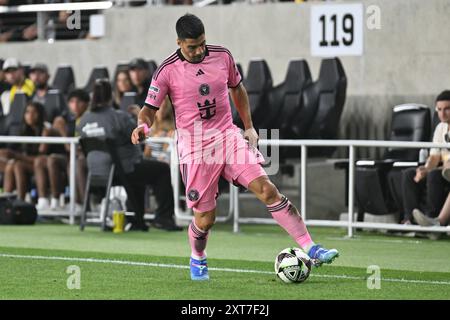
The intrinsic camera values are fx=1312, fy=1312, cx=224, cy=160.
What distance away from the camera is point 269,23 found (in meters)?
20.0

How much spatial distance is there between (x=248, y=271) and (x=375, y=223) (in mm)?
3710

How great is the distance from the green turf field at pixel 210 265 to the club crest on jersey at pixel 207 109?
51.2 inches

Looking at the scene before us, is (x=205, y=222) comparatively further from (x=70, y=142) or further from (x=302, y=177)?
(x=70, y=142)

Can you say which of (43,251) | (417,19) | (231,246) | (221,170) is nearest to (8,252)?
(43,251)

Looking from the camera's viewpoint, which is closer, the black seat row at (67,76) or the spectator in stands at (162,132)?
the spectator in stands at (162,132)

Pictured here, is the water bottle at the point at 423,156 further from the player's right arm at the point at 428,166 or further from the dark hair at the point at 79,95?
the dark hair at the point at 79,95

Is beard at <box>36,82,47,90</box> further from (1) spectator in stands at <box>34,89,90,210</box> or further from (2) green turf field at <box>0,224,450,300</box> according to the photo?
(2) green turf field at <box>0,224,450,300</box>

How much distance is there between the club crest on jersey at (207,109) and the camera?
10.2m

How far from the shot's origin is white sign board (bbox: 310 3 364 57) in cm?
1595

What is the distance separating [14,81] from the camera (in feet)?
66.1

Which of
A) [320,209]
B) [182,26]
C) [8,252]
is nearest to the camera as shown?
[182,26]

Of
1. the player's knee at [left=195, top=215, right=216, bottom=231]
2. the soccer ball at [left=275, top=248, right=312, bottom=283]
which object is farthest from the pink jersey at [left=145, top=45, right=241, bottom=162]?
the soccer ball at [left=275, top=248, right=312, bottom=283]

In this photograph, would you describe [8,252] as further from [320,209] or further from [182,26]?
[320,209]

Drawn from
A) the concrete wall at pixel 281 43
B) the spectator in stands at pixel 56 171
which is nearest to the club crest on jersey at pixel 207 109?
the spectator in stands at pixel 56 171
